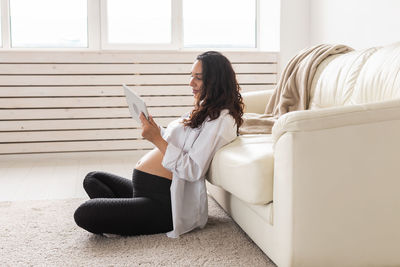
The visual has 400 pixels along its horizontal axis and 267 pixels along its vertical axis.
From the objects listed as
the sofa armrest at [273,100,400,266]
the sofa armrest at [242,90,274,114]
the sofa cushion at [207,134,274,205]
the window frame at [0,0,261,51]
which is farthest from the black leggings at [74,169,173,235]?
the window frame at [0,0,261,51]

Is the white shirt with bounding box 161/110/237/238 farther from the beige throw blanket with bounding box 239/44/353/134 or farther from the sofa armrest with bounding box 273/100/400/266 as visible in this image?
the beige throw blanket with bounding box 239/44/353/134

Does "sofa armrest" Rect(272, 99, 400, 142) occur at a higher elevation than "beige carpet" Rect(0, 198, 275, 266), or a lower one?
higher

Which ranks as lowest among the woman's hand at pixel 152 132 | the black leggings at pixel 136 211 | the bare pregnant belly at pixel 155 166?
the black leggings at pixel 136 211

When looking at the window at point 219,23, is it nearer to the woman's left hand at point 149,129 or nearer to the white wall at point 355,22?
the white wall at point 355,22

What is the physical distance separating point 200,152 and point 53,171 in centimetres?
201

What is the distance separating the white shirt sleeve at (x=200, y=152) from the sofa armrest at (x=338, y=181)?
16.0 inches

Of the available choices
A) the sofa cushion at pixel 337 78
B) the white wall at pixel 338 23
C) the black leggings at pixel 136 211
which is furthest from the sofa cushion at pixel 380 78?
the black leggings at pixel 136 211

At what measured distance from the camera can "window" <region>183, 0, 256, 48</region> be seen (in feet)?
15.2

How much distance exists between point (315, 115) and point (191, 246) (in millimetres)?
729

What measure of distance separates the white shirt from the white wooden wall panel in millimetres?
2311

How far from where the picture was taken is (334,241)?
1554 millimetres

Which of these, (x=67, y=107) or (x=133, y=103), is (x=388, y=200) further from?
(x=67, y=107)

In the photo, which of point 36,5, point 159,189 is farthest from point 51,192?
point 36,5

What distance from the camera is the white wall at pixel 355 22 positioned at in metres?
3.04
